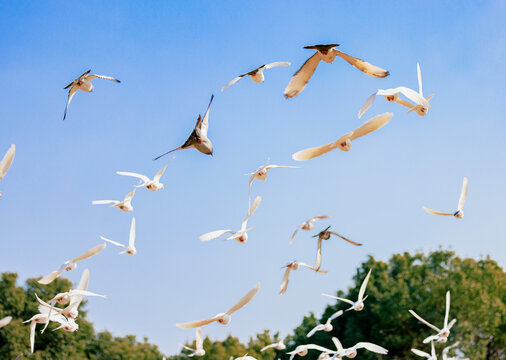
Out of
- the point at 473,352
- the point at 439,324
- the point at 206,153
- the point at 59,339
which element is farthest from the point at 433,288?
the point at 206,153

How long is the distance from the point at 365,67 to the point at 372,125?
1.13 feet

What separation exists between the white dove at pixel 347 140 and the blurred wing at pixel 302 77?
1.20ft

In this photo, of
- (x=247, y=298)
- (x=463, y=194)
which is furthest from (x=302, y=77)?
(x=463, y=194)

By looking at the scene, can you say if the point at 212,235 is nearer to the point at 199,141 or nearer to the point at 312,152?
the point at 199,141

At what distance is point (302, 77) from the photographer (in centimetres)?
310

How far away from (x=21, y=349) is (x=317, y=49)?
78.8 feet

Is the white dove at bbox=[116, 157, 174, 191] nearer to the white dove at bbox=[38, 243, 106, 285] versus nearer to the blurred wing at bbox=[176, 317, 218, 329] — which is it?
the white dove at bbox=[38, 243, 106, 285]

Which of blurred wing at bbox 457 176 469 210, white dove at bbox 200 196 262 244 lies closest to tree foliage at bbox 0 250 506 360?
blurred wing at bbox 457 176 469 210

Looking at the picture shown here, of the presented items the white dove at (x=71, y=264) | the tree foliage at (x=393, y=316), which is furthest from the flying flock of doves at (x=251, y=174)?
the tree foliage at (x=393, y=316)

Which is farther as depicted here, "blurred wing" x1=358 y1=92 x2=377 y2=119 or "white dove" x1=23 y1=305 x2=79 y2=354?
"white dove" x1=23 y1=305 x2=79 y2=354

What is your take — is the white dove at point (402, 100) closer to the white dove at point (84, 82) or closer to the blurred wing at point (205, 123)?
the blurred wing at point (205, 123)

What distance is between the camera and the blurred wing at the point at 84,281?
417 centimetres

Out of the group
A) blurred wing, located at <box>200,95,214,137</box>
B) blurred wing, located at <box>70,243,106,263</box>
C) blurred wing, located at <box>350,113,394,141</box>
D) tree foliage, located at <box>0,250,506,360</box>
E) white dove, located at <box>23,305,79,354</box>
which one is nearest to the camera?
blurred wing, located at <box>350,113,394,141</box>

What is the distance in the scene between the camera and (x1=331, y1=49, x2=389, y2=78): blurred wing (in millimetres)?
3043
